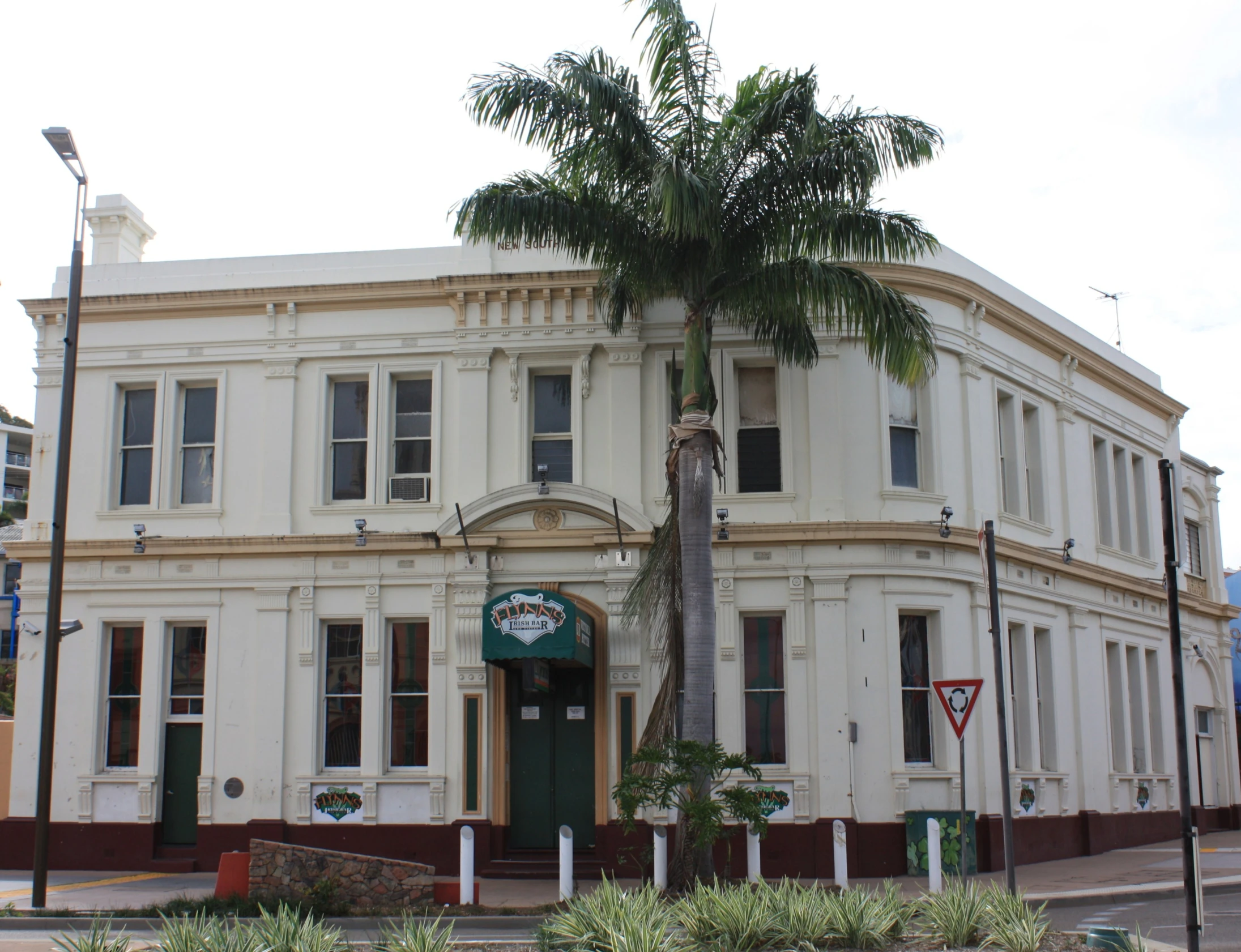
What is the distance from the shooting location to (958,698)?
12688mm

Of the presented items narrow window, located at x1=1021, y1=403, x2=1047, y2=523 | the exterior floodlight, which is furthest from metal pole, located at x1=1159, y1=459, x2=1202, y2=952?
narrow window, located at x1=1021, y1=403, x2=1047, y2=523

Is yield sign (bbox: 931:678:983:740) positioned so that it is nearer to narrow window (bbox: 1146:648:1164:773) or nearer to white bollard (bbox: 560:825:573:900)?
white bollard (bbox: 560:825:573:900)

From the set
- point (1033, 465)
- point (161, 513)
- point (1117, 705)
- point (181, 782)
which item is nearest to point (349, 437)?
point (161, 513)

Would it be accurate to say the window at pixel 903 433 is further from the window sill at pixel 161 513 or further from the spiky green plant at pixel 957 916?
the window sill at pixel 161 513

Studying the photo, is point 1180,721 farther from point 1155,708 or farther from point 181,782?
point 1155,708

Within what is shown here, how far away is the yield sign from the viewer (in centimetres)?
1248

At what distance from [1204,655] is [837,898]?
20841 millimetres

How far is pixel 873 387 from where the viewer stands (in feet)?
61.9

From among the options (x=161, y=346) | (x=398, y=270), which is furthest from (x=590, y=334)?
(x=161, y=346)

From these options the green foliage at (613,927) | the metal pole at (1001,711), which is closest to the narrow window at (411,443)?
the metal pole at (1001,711)

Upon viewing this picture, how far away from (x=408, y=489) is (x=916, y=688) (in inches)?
325

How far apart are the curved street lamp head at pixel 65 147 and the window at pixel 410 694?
25.7 ft

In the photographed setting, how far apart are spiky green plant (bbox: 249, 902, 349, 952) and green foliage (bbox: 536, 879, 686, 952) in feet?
4.74

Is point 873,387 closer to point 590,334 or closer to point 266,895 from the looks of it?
point 590,334
